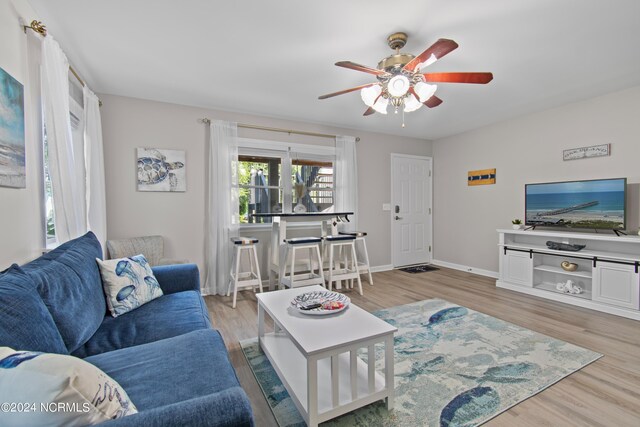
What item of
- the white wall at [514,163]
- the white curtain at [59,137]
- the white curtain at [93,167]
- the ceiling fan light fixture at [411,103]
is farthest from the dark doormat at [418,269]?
the white curtain at [59,137]

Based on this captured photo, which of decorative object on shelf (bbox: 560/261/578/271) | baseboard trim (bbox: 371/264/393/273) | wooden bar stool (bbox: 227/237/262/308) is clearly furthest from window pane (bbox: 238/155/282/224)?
decorative object on shelf (bbox: 560/261/578/271)

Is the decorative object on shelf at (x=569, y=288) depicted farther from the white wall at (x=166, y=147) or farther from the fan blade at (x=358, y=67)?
the white wall at (x=166, y=147)

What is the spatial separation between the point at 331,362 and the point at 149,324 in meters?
1.09

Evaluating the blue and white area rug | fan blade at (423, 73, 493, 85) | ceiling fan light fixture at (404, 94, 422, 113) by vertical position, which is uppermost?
fan blade at (423, 73, 493, 85)

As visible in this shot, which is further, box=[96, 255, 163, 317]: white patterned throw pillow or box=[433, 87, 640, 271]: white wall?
box=[433, 87, 640, 271]: white wall

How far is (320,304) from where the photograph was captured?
71.7 inches

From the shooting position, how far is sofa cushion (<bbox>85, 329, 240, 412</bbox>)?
3.42ft

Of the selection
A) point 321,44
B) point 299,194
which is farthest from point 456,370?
point 299,194

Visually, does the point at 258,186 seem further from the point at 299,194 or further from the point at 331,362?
the point at 331,362

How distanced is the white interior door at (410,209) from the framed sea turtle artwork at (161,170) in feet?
10.8

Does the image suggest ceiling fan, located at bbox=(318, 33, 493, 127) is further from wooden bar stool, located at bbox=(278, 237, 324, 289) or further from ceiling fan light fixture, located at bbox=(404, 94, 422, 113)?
wooden bar stool, located at bbox=(278, 237, 324, 289)

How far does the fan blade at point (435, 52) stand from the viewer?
1663 millimetres

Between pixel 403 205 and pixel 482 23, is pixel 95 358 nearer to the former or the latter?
pixel 482 23

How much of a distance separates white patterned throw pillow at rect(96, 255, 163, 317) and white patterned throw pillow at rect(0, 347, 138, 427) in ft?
4.24
